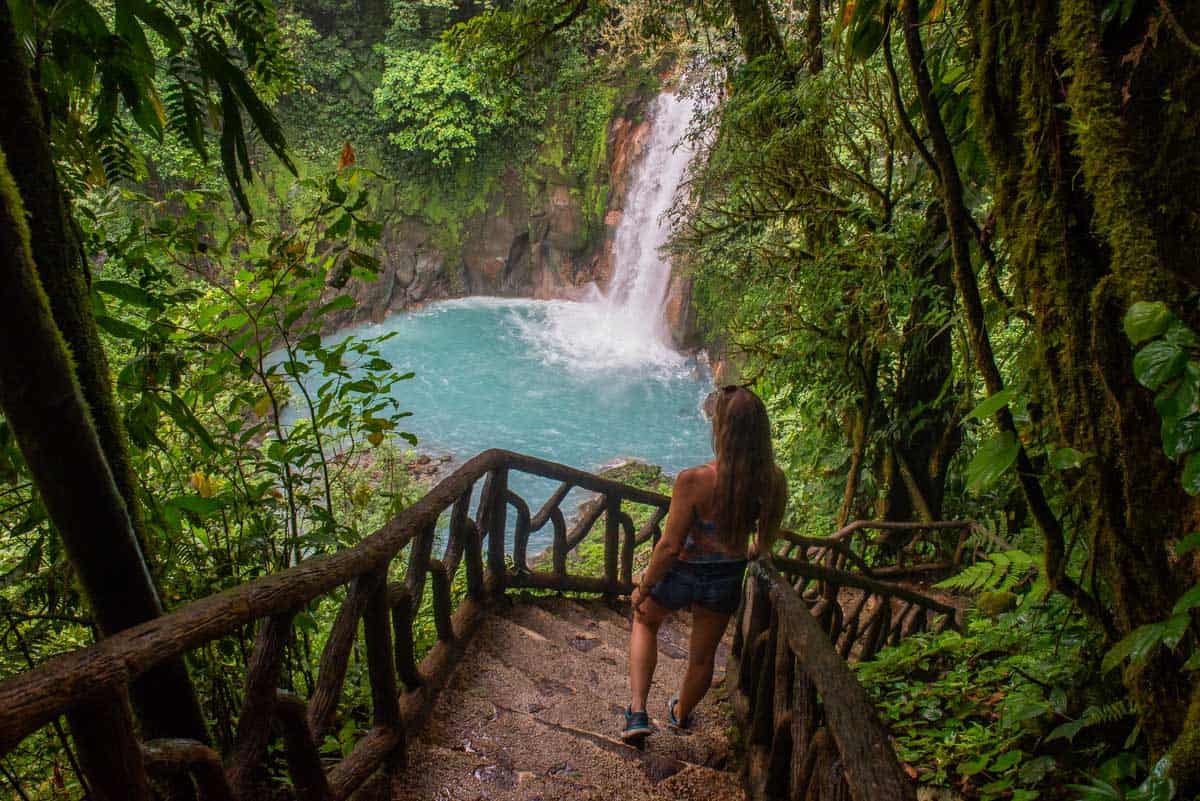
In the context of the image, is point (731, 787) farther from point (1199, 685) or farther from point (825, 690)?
point (1199, 685)

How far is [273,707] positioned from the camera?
165 cm

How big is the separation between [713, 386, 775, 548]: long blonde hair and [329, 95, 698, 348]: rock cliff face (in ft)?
51.0

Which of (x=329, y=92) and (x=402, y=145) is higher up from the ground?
(x=329, y=92)

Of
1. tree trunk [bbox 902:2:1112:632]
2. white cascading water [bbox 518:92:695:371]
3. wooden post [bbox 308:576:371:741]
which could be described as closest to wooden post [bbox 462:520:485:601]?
wooden post [bbox 308:576:371:741]

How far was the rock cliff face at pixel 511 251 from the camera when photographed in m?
18.0

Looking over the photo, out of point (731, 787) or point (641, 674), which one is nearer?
point (731, 787)

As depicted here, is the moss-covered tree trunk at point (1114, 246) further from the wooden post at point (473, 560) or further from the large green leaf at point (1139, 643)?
the wooden post at point (473, 560)

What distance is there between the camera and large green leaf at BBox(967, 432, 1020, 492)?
1285mm

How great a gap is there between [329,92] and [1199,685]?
2105cm

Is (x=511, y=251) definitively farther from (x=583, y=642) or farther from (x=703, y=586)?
(x=703, y=586)

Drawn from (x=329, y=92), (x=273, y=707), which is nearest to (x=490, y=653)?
(x=273, y=707)

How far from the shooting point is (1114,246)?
1.20m

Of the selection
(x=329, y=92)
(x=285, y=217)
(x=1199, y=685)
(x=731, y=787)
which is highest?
(x=329, y=92)

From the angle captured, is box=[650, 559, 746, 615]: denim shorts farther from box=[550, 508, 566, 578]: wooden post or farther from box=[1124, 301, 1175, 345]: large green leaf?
box=[1124, 301, 1175, 345]: large green leaf
